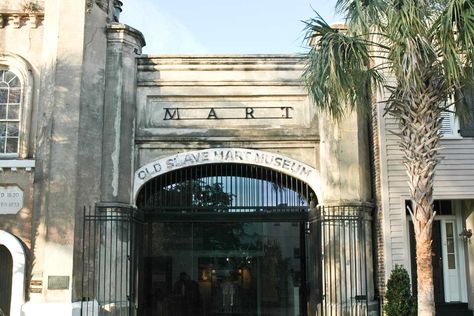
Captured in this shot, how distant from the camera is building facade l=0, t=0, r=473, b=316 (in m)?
13.5

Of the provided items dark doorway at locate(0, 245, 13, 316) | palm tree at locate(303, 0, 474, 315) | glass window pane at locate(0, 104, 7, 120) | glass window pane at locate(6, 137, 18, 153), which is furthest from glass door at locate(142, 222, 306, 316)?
palm tree at locate(303, 0, 474, 315)

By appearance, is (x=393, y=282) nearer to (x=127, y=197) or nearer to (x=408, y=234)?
(x=408, y=234)

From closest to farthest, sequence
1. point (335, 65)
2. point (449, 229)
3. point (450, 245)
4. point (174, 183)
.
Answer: point (335, 65)
point (174, 183)
point (450, 245)
point (449, 229)

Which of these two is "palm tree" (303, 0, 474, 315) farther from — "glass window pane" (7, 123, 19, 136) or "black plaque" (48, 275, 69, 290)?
"glass window pane" (7, 123, 19, 136)

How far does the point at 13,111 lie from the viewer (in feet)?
48.1

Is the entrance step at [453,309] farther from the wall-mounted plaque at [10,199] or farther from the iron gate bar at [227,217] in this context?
the wall-mounted plaque at [10,199]

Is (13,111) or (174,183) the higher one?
(13,111)

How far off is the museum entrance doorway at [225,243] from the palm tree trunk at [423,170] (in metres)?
4.46

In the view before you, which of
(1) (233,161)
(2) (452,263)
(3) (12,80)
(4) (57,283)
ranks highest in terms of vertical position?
(3) (12,80)

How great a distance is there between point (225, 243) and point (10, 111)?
20.0ft

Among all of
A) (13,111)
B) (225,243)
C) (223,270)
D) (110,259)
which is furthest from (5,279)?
(225,243)

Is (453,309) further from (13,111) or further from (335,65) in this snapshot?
(13,111)

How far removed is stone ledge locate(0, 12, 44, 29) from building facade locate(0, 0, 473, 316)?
0.11 ft

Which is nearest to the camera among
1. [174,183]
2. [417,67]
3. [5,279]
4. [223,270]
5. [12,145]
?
[417,67]
